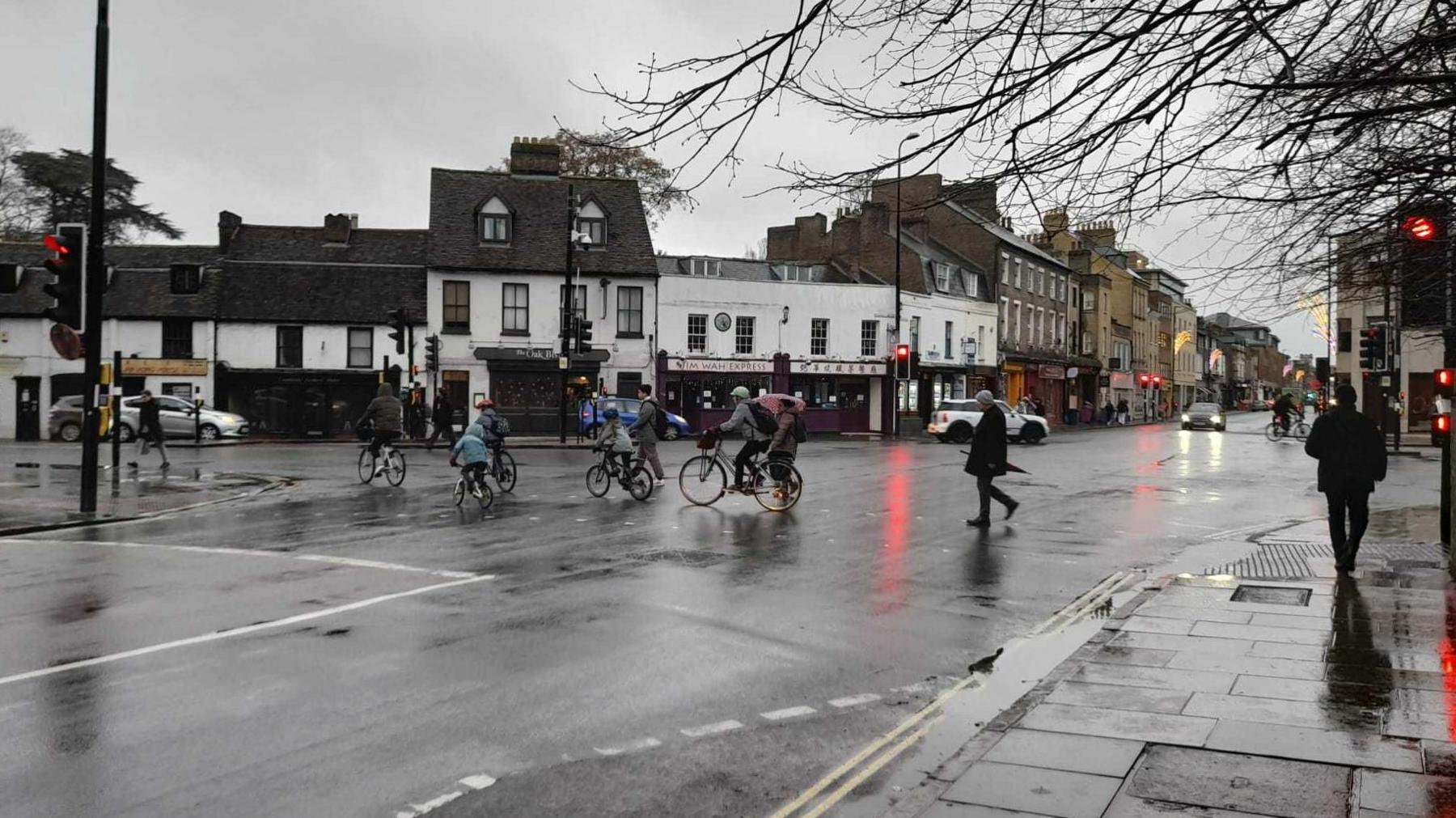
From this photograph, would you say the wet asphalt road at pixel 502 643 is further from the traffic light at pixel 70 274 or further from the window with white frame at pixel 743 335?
the window with white frame at pixel 743 335

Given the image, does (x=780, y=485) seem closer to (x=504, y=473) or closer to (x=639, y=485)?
(x=639, y=485)

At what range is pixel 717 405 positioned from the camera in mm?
45438

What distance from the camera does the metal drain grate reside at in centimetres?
841

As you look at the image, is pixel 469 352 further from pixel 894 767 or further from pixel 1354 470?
pixel 894 767

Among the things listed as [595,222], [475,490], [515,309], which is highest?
[595,222]

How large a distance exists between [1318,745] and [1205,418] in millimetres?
48384

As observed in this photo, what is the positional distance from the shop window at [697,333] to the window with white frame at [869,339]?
765cm

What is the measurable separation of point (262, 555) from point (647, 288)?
3329 centimetres

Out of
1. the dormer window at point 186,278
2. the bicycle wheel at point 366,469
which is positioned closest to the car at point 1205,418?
the bicycle wheel at point 366,469

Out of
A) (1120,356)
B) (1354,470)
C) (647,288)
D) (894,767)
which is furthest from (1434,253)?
(1120,356)

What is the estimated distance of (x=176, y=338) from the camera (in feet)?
130

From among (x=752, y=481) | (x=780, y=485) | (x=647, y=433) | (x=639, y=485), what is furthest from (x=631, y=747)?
(x=647, y=433)

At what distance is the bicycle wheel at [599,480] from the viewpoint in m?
17.2

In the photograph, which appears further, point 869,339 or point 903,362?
point 869,339
